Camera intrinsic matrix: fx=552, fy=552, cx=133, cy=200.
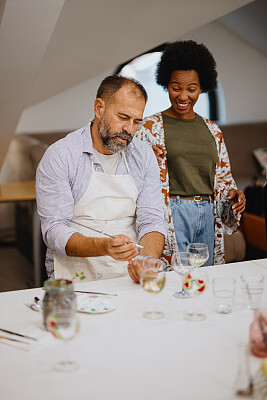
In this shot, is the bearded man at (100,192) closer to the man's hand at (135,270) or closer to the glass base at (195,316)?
the man's hand at (135,270)

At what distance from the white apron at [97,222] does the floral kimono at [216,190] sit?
1.34 ft

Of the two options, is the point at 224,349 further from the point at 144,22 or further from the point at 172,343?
the point at 144,22

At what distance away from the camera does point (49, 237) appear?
221cm

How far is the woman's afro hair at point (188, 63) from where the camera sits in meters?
2.83

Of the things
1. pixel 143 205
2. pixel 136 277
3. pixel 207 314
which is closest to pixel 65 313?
pixel 207 314

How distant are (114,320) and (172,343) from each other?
22 centimetres

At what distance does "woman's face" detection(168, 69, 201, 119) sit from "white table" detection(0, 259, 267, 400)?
4.08 ft

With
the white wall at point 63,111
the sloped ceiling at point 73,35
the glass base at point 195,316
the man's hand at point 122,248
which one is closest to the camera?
the glass base at point 195,316

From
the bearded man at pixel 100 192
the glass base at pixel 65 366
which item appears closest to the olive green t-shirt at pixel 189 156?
the bearded man at pixel 100 192

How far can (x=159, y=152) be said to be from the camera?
106 inches

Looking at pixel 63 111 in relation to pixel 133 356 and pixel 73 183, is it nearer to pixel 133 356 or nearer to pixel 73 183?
pixel 73 183

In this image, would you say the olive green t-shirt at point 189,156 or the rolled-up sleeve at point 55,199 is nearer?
the rolled-up sleeve at point 55,199

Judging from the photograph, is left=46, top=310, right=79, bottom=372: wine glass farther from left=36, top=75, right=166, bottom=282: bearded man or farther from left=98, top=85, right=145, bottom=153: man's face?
left=98, top=85, right=145, bottom=153: man's face

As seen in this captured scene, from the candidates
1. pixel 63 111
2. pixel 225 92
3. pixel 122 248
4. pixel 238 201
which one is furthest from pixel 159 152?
pixel 225 92
